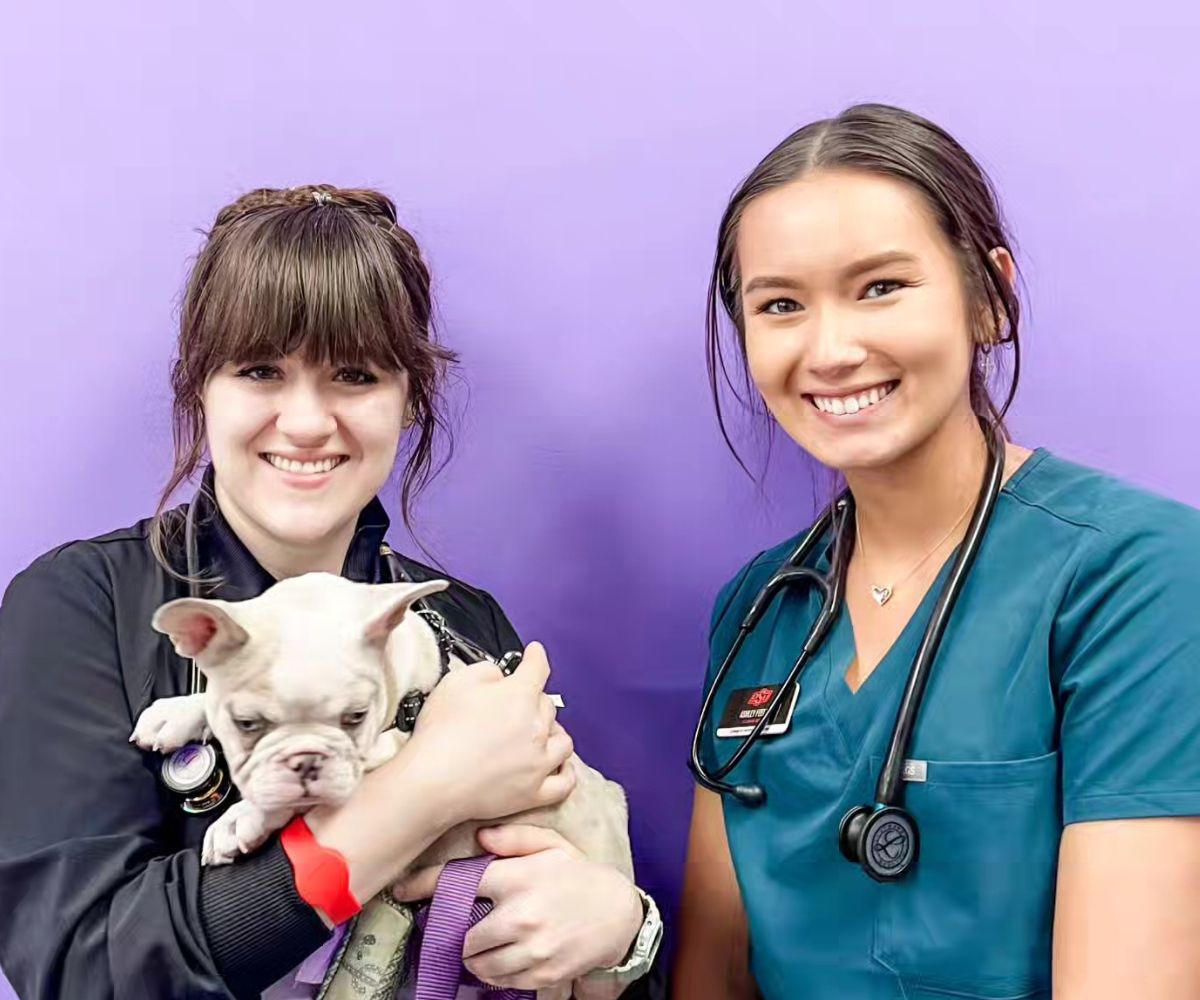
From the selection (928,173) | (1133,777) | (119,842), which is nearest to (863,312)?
(928,173)

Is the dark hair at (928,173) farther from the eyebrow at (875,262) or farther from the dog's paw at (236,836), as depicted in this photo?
the dog's paw at (236,836)

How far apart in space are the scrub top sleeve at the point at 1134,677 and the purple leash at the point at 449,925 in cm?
58

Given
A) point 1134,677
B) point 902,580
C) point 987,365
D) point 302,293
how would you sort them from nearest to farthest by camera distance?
point 1134,677 → point 302,293 → point 902,580 → point 987,365

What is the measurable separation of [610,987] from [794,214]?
33.5 inches

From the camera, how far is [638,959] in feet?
4.26

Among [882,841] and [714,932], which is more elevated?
[882,841]

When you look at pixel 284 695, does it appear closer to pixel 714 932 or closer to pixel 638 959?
pixel 638 959

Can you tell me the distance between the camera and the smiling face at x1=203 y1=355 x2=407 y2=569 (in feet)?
4.21

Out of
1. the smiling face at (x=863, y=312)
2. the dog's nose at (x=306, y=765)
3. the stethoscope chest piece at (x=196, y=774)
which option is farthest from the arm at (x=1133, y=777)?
the stethoscope chest piece at (x=196, y=774)

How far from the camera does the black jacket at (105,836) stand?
111 centimetres

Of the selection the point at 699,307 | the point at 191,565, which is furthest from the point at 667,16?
the point at 191,565

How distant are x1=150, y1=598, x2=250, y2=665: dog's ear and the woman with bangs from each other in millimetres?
186

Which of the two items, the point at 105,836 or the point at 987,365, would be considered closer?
the point at 105,836

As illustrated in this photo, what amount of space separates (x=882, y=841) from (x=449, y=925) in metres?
0.43
